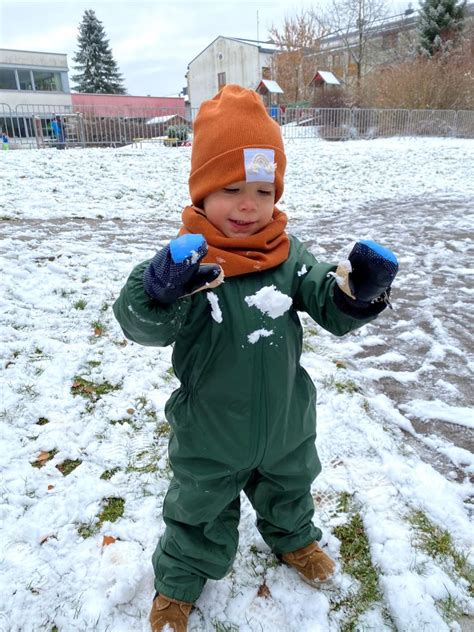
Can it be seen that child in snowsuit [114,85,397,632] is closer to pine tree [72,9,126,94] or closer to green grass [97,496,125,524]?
green grass [97,496,125,524]

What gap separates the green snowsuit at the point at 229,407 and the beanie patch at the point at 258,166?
0.79 feet

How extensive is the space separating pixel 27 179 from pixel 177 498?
808 cm

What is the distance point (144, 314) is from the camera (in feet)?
3.85

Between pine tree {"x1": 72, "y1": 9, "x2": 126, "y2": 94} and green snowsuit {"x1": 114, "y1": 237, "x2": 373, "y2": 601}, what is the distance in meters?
50.4

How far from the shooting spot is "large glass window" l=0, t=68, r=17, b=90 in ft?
112

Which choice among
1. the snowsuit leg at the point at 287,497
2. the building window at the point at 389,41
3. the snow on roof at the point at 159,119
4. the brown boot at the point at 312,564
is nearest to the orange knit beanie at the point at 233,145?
the snowsuit leg at the point at 287,497

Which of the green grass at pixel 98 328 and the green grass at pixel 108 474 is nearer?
the green grass at pixel 108 474

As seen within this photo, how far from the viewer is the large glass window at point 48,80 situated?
35.6 m

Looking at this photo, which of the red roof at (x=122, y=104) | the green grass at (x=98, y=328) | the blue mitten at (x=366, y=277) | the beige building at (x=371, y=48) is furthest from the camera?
the beige building at (x=371, y=48)

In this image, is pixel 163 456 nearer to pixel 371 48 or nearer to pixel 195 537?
pixel 195 537

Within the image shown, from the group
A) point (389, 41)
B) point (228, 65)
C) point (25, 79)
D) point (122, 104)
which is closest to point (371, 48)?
point (389, 41)

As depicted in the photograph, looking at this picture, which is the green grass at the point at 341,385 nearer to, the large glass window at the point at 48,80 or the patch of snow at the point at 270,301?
the patch of snow at the point at 270,301

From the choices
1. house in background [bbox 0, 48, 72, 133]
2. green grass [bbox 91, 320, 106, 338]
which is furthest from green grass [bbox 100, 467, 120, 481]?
house in background [bbox 0, 48, 72, 133]

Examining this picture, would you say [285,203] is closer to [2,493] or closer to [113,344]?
[113,344]
